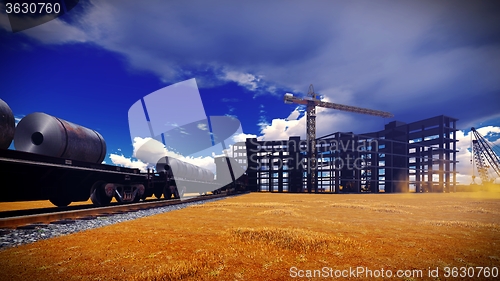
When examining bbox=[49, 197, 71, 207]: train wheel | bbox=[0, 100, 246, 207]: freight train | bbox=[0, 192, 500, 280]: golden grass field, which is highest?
bbox=[0, 100, 246, 207]: freight train

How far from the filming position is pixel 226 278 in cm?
377

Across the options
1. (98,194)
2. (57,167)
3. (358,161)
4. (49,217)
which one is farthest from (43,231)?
(358,161)

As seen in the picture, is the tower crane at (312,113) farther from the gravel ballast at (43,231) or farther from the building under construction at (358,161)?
the gravel ballast at (43,231)

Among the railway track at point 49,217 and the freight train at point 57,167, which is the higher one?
the freight train at point 57,167

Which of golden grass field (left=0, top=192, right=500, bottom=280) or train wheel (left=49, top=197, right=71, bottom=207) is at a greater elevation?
golden grass field (left=0, top=192, right=500, bottom=280)

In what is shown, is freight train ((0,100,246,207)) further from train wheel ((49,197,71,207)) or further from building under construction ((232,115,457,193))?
building under construction ((232,115,457,193))

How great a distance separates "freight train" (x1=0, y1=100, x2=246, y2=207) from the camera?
30.3 ft

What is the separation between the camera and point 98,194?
13.8 meters

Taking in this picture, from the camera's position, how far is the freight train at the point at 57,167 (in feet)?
30.3

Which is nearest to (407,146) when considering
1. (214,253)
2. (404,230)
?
(404,230)

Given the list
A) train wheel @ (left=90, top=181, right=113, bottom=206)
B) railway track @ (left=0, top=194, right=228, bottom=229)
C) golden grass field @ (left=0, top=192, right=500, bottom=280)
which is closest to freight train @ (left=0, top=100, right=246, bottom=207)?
train wheel @ (left=90, top=181, right=113, bottom=206)

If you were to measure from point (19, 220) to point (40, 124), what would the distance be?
5.08 meters

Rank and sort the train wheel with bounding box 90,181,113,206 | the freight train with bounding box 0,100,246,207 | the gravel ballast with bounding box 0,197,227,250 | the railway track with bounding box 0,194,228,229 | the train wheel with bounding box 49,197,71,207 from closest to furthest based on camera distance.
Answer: the gravel ballast with bounding box 0,197,227,250, the railway track with bounding box 0,194,228,229, the freight train with bounding box 0,100,246,207, the train wheel with bounding box 49,197,71,207, the train wheel with bounding box 90,181,113,206

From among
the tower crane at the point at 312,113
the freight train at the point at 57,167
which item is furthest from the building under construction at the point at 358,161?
the freight train at the point at 57,167
